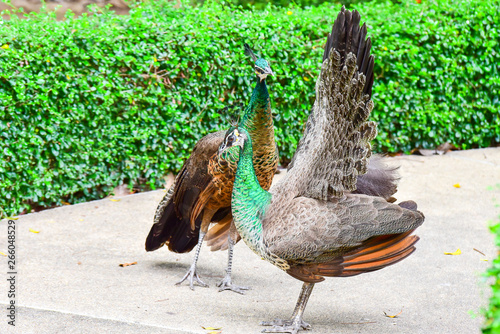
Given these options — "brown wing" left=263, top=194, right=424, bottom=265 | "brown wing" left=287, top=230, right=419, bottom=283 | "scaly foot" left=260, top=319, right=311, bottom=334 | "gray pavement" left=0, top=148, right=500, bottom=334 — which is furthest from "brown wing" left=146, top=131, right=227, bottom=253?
"brown wing" left=287, top=230, right=419, bottom=283

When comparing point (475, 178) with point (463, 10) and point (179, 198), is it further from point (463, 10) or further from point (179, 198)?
point (179, 198)

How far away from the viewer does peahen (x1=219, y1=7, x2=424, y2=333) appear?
3.69 meters

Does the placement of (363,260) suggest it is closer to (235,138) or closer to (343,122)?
(343,122)

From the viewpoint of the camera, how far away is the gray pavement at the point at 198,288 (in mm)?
4027

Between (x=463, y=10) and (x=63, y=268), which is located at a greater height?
(x=463, y=10)

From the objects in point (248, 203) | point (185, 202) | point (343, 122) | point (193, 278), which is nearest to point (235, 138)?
point (248, 203)

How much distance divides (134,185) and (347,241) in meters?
3.62

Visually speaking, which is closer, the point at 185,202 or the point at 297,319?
the point at 297,319

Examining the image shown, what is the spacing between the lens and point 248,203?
3850 millimetres

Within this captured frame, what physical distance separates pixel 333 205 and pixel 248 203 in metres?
0.53

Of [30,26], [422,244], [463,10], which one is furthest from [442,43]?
[30,26]

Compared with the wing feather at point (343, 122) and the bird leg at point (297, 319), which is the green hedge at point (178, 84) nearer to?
the wing feather at point (343, 122)

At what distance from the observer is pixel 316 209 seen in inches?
148

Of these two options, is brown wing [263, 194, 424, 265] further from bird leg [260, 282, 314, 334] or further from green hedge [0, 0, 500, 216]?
green hedge [0, 0, 500, 216]
